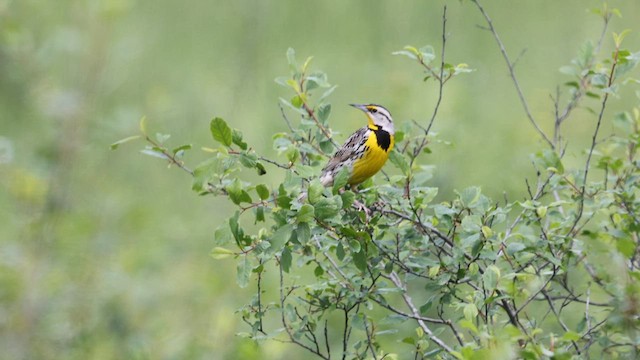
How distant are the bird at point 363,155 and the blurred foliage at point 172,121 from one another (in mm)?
654

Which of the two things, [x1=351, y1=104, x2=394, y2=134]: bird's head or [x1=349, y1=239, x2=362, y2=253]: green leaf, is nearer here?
[x1=349, y1=239, x2=362, y2=253]: green leaf

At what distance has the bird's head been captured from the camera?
15.9 feet

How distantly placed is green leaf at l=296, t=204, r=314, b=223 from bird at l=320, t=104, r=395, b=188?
34.0 inches

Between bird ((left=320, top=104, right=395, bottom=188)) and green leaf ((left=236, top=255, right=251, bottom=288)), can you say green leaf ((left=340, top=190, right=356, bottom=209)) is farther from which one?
bird ((left=320, top=104, right=395, bottom=188))

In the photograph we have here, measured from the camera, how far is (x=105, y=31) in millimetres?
2885

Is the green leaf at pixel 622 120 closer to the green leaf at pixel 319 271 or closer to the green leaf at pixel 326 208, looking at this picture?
the green leaf at pixel 319 271

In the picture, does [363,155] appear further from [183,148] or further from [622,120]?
[183,148]

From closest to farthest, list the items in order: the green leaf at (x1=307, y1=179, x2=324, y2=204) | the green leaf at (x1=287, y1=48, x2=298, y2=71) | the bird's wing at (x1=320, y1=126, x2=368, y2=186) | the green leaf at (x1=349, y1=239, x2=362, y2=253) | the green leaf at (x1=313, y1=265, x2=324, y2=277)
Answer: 1. the green leaf at (x1=307, y1=179, x2=324, y2=204)
2. the green leaf at (x1=349, y1=239, x2=362, y2=253)
3. the green leaf at (x1=313, y1=265, x2=324, y2=277)
4. the green leaf at (x1=287, y1=48, x2=298, y2=71)
5. the bird's wing at (x1=320, y1=126, x2=368, y2=186)

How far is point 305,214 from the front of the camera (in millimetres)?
3146

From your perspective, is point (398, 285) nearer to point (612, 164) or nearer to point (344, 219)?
point (344, 219)

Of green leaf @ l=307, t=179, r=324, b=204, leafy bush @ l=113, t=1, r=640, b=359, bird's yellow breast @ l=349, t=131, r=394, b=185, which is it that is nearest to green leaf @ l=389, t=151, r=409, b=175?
leafy bush @ l=113, t=1, r=640, b=359

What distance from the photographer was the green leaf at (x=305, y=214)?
123 inches

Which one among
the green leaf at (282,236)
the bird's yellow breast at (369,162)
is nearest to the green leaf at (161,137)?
the green leaf at (282,236)

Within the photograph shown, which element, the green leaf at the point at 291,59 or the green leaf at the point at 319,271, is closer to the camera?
the green leaf at the point at 319,271
